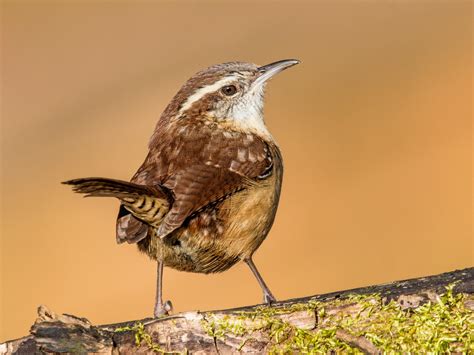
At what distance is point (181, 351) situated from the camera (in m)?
3.23

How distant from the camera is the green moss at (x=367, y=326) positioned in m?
3.01

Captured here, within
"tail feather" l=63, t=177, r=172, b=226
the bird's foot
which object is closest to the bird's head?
"tail feather" l=63, t=177, r=172, b=226

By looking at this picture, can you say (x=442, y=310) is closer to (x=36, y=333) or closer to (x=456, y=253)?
(x=36, y=333)

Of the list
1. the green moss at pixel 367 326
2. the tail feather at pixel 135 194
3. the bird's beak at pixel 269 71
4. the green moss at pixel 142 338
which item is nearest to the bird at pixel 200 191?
the tail feather at pixel 135 194

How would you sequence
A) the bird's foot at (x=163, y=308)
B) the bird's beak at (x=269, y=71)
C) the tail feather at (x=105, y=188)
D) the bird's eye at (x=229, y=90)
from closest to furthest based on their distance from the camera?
1. the tail feather at (x=105, y=188)
2. the bird's foot at (x=163, y=308)
3. the bird's eye at (x=229, y=90)
4. the bird's beak at (x=269, y=71)

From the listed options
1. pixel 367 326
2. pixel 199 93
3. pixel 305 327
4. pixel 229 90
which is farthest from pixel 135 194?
pixel 229 90

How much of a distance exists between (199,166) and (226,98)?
101 centimetres

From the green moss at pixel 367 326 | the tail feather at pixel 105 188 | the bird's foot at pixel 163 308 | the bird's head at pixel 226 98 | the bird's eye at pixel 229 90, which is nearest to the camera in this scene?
the green moss at pixel 367 326

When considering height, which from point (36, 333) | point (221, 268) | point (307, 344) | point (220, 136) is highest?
point (220, 136)

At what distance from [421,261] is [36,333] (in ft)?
17.5

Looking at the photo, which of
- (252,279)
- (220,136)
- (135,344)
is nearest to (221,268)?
(220,136)

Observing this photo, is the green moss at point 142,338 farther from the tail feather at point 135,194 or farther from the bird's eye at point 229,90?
the bird's eye at point 229,90

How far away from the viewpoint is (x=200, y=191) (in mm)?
3920

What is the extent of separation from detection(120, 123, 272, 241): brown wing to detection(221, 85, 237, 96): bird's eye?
14.9 inches
